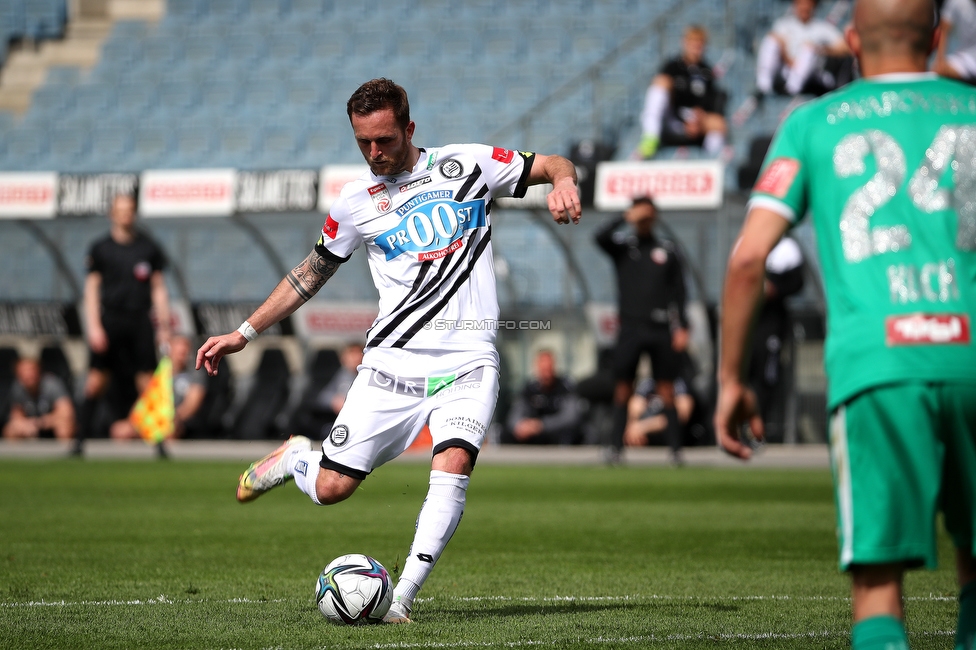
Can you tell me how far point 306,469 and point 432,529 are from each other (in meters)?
0.68

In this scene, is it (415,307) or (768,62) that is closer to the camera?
(415,307)

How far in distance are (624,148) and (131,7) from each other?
1177 centimetres

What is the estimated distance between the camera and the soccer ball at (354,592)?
484 cm

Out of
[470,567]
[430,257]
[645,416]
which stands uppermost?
[430,257]

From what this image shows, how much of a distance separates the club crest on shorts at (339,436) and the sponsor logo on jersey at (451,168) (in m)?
1.08

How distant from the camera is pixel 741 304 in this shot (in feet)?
9.66

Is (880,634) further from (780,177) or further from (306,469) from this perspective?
(306,469)

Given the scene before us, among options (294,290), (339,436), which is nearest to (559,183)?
(294,290)

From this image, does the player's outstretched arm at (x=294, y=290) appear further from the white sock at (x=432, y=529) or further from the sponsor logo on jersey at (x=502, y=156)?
the white sock at (x=432, y=529)

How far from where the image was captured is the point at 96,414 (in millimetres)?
18734

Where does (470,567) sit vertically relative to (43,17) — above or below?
below

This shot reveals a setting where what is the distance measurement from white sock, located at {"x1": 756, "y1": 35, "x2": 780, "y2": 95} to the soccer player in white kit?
47.3ft

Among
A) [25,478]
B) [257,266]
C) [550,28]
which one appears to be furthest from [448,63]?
[25,478]

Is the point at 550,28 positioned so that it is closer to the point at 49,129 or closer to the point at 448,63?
the point at 448,63
